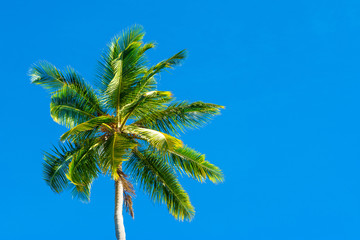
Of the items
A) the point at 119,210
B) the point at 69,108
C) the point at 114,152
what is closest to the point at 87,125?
the point at 114,152

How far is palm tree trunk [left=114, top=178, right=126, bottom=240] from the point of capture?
17703 millimetres

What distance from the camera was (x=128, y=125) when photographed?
726 inches

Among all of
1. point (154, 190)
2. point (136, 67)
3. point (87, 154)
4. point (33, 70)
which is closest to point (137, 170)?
point (154, 190)

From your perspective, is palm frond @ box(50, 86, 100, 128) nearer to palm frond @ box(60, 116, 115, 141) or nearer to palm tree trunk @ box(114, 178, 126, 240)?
palm frond @ box(60, 116, 115, 141)

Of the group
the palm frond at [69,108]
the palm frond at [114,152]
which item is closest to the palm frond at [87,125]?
the palm frond at [114,152]

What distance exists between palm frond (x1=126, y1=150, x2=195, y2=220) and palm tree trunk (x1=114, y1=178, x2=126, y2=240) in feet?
2.65

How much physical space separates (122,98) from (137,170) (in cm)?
256

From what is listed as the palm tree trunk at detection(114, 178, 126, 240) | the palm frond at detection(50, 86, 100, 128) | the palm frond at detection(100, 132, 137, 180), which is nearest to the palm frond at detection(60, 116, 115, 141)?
the palm frond at detection(100, 132, 137, 180)

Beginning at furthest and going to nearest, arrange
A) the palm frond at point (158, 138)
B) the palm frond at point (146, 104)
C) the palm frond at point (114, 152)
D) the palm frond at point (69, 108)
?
the palm frond at point (69, 108), the palm frond at point (146, 104), the palm frond at point (114, 152), the palm frond at point (158, 138)

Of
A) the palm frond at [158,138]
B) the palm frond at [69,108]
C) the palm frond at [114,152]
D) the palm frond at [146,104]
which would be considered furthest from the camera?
the palm frond at [69,108]

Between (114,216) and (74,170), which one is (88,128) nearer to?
(74,170)

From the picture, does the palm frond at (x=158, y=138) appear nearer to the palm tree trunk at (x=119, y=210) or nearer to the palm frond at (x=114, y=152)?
the palm frond at (x=114, y=152)

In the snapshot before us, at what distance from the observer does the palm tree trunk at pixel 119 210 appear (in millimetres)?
17703

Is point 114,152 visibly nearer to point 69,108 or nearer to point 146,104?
point 146,104
